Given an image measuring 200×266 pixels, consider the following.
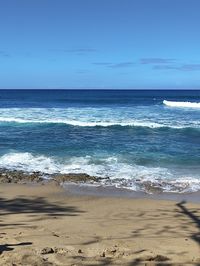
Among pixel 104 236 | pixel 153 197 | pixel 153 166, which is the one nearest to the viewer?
pixel 104 236

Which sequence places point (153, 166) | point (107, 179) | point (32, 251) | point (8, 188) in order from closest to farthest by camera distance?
point (32, 251) → point (8, 188) → point (107, 179) → point (153, 166)

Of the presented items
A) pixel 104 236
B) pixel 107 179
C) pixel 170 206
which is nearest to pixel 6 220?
pixel 104 236

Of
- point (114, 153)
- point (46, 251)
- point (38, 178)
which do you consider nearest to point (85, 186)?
point (38, 178)

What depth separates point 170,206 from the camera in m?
9.49

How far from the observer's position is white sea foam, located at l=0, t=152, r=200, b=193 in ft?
38.6

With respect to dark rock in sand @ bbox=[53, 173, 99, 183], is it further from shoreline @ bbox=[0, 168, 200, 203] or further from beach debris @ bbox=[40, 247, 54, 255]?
beach debris @ bbox=[40, 247, 54, 255]

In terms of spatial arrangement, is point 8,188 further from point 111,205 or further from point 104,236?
point 104,236

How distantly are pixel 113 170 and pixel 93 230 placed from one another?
21.3ft

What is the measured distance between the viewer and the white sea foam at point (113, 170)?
463 inches

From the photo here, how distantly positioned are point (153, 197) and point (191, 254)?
4704mm

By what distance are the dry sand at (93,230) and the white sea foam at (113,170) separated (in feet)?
5.52

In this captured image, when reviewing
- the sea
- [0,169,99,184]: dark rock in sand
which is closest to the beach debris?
the sea

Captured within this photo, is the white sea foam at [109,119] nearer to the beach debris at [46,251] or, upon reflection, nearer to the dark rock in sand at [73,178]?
the dark rock in sand at [73,178]

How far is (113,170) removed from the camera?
13.7 meters
